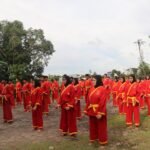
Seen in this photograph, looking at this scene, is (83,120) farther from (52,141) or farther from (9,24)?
(9,24)

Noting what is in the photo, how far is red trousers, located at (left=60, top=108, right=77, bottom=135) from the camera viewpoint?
13727 millimetres

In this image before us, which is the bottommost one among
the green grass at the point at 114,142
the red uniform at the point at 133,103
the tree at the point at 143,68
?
the green grass at the point at 114,142

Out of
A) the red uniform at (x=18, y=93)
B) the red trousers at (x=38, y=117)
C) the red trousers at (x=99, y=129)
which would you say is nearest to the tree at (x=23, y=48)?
the red uniform at (x=18, y=93)

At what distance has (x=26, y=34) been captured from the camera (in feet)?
153

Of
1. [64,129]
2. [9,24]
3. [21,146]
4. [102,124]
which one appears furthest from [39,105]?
[9,24]

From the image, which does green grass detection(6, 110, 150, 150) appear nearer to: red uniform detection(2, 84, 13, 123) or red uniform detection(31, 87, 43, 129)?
red uniform detection(31, 87, 43, 129)

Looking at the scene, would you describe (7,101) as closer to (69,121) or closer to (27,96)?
(69,121)

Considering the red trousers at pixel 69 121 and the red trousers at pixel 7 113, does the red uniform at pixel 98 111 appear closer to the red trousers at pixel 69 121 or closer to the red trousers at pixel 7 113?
the red trousers at pixel 69 121

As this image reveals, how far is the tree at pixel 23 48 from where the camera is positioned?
43.9 m

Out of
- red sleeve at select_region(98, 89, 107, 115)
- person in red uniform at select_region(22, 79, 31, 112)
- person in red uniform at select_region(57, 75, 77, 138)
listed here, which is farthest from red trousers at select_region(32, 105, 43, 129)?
person in red uniform at select_region(22, 79, 31, 112)

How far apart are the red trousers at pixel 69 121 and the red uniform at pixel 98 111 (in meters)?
1.42

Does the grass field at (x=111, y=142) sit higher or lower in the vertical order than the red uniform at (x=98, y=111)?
lower

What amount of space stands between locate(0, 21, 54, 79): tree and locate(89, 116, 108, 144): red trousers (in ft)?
94.7

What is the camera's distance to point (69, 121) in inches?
541
